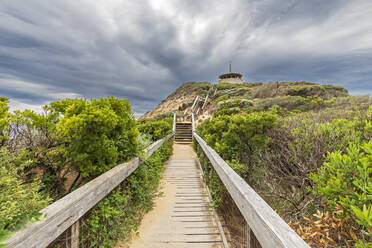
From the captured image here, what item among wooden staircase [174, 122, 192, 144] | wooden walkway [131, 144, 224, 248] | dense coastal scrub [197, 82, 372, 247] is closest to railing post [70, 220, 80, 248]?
wooden walkway [131, 144, 224, 248]

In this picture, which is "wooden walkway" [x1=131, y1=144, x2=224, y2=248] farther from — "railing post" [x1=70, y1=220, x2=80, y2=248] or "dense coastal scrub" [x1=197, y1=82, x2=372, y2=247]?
"railing post" [x1=70, y1=220, x2=80, y2=248]

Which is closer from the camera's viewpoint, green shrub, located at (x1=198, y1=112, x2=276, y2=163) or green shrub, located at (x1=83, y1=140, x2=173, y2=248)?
green shrub, located at (x1=83, y1=140, x2=173, y2=248)

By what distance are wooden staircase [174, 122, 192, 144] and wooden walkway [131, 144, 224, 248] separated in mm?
7376

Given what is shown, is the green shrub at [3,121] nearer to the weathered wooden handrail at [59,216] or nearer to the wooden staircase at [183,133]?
the weathered wooden handrail at [59,216]

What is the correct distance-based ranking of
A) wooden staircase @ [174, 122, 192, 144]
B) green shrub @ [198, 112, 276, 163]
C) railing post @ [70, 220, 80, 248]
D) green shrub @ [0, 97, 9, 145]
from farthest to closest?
wooden staircase @ [174, 122, 192, 144] < green shrub @ [198, 112, 276, 163] < green shrub @ [0, 97, 9, 145] < railing post @ [70, 220, 80, 248]

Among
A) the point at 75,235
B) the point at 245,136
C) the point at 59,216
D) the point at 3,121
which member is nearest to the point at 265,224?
the point at 59,216

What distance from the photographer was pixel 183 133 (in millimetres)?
13133

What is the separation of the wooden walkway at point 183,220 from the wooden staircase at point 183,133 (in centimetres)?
738

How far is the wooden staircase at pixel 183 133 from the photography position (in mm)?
12328

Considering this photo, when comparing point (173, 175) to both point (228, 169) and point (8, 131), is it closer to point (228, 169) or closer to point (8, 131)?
point (228, 169)

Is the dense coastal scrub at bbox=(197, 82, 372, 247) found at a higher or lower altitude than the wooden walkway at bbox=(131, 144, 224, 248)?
higher

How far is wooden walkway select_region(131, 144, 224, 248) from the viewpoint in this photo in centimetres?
242

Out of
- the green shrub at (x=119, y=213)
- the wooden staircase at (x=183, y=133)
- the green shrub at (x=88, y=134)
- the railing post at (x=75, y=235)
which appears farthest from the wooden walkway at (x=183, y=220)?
the wooden staircase at (x=183, y=133)

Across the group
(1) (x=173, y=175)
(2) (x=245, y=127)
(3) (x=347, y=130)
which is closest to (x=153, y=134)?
(1) (x=173, y=175)
